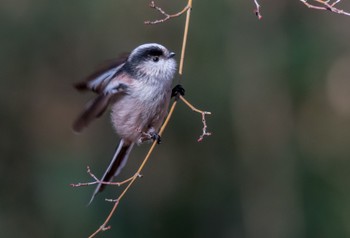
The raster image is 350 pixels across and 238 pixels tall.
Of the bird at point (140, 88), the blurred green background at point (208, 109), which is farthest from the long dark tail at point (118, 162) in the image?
the blurred green background at point (208, 109)

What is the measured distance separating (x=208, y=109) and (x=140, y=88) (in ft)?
6.60

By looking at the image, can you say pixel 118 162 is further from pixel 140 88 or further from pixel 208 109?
pixel 208 109

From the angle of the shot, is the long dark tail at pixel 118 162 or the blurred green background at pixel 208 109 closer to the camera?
the long dark tail at pixel 118 162

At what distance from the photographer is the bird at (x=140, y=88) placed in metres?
4.43

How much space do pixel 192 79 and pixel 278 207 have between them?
135cm

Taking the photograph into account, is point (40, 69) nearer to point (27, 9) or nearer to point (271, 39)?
point (27, 9)

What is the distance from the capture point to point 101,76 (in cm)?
446

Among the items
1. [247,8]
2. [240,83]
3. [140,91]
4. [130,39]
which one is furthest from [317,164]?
[140,91]

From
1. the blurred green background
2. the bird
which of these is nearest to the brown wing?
the bird

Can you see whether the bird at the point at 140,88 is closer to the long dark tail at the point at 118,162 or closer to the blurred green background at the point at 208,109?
the long dark tail at the point at 118,162

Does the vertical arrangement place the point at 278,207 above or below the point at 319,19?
below

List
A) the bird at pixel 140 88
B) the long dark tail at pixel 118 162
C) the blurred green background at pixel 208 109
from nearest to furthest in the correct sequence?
the bird at pixel 140 88, the long dark tail at pixel 118 162, the blurred green background at pixel 208 109

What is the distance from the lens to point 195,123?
6.48m

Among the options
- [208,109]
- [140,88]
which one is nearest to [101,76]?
[140,88]
